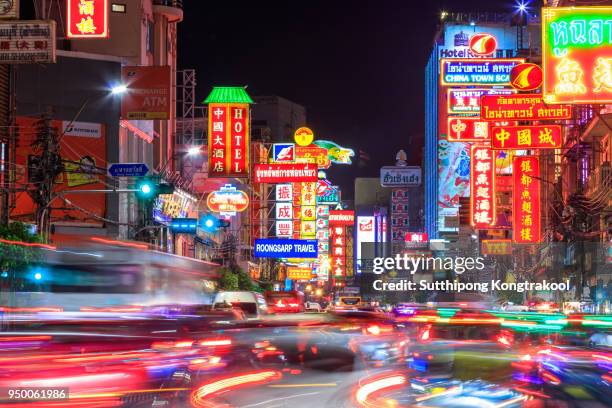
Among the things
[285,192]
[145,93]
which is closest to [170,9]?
[285,192]

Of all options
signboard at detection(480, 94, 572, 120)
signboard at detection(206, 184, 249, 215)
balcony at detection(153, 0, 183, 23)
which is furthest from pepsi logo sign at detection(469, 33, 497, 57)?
balcony at detection(153, 0, 183, 23)

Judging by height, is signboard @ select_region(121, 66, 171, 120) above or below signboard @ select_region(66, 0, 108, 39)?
below

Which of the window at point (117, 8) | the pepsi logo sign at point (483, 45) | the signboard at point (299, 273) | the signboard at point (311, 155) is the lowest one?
the signboard at point (299, 273)

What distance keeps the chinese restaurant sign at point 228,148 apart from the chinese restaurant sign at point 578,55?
74.1 feet

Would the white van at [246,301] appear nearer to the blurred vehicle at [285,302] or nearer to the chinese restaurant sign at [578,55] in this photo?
the blurred vehicle at [285,302]

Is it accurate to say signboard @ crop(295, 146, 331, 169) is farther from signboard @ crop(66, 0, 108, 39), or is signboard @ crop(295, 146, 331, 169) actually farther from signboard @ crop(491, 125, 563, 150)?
signboard @ crop(66, 0, 108, 39)

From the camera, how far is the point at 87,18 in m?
28.8

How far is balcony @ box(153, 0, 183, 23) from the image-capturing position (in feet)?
191

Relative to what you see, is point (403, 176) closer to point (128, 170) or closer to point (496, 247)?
point (496, 247)

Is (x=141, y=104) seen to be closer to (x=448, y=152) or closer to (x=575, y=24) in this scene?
(x=575, y=24)

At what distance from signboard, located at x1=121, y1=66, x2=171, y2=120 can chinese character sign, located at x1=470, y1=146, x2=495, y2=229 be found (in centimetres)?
2032

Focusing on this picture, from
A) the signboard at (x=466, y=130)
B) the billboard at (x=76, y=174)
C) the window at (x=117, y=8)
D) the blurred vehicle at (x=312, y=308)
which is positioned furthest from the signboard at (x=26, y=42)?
the blurred vehicle at (x=312, y=308)

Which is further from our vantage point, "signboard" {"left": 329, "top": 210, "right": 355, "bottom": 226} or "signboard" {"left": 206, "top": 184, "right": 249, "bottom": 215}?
"signboard" {"left": 329, "top": 210, "right": 355, "bottom": 226}

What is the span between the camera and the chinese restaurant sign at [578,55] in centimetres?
2155
